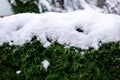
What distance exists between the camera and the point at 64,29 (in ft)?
9.99

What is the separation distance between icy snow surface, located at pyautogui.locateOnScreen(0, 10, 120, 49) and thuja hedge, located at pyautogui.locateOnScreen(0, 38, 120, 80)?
0.07 metres

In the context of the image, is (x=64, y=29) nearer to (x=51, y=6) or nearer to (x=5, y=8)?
(x=51, y=6)

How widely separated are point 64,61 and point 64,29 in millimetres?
335

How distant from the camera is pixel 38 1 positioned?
8.52 metres

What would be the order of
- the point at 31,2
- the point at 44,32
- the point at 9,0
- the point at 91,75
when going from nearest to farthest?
1. the point at 91,75
2. the point at 44,32
3. the point at 31,2
4. the point at 9,0

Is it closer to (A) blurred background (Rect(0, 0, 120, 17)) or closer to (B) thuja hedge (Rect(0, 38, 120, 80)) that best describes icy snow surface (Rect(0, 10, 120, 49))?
(B) thuja hedge (Rect(0, 38, 120, 80))

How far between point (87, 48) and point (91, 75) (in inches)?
10.2

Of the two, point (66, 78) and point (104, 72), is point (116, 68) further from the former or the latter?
point (66, 78)

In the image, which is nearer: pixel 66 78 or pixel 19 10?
pixel 66 78

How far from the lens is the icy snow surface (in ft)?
9.78

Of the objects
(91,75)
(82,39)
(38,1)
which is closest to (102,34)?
(82,39)

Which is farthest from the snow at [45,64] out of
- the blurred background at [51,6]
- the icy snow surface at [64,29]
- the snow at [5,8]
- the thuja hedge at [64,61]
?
the snow at [5,8]

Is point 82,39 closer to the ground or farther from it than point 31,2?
farther from it

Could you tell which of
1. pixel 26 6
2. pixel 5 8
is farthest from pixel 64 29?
pixel 5 8
